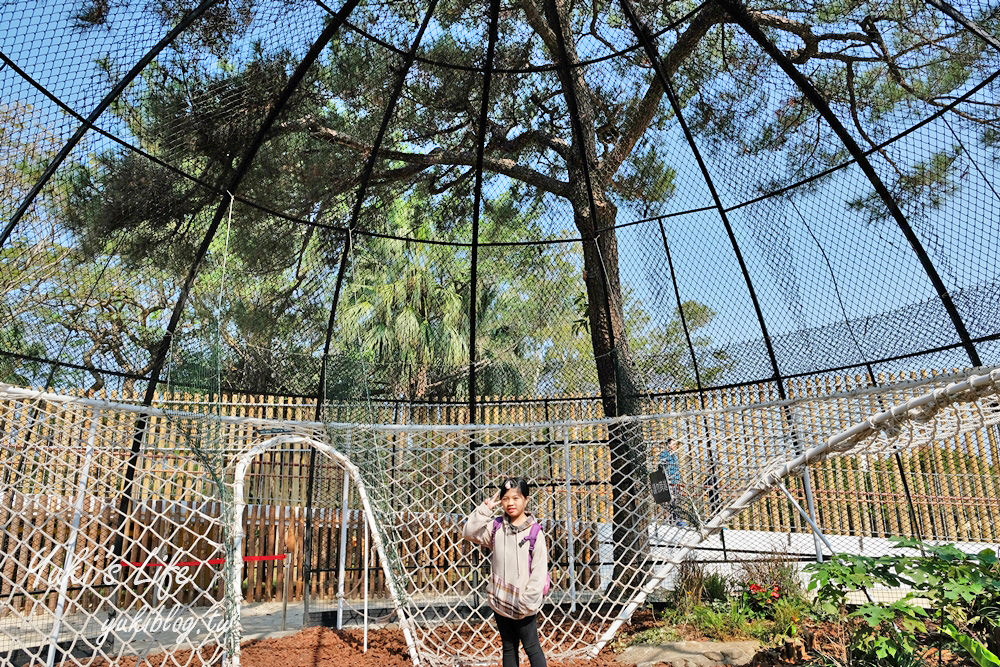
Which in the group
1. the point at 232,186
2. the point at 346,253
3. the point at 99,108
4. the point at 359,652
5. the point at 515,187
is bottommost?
the point at 359,652

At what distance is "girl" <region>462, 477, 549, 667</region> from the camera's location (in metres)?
3.13

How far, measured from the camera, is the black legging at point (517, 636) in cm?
315

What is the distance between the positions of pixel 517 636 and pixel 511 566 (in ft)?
1.06

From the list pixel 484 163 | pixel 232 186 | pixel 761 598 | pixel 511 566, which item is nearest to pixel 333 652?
pixel 511 566

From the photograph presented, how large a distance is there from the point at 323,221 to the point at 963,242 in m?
4.63

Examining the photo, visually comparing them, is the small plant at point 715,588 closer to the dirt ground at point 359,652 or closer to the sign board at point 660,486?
the dirt ground at point 359,652

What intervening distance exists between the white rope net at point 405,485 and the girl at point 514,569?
116cm

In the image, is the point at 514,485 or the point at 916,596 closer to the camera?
the point at 916,596

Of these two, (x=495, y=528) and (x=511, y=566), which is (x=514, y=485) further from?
(x=511, y=566)

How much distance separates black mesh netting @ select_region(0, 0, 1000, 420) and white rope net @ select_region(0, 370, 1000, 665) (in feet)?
1.62

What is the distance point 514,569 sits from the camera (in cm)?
318

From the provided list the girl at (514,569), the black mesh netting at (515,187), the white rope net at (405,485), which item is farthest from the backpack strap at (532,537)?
the black mesh netting at (515,187)

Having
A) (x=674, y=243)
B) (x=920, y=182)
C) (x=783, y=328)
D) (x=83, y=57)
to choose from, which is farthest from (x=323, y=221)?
(x=920, y=182)

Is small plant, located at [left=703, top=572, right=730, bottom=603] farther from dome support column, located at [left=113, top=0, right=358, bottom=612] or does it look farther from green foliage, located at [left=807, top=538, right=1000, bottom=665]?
dome support column, located at [left=113, top=0, right=358, bottom=612]
